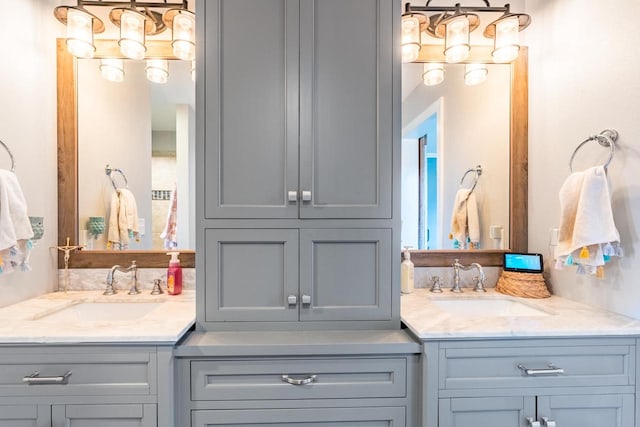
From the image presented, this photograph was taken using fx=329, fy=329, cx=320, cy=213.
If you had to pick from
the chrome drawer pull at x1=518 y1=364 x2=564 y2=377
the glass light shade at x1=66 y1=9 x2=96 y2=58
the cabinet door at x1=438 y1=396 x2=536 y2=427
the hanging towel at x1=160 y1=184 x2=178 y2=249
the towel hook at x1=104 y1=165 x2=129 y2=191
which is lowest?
the cabinet door at x1=438 y1=396 x2=536 y2=427

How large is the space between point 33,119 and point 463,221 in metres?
2.20

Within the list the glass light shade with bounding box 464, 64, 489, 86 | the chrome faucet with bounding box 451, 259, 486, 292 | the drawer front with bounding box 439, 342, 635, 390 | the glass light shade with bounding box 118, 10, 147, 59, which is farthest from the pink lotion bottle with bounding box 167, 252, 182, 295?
the glass light shade with bounding box 464, 64, 489, 86

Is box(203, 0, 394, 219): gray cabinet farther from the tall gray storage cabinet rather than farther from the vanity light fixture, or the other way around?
the vanity light fixture

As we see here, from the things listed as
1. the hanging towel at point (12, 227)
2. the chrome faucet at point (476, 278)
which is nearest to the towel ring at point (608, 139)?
the chrome faucet at point (476, 278)

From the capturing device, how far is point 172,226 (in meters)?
1.74

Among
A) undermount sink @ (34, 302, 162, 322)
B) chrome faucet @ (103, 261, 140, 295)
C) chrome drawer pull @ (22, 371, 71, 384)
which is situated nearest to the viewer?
chrome drawer pull @ (22, 371, 71, 384)

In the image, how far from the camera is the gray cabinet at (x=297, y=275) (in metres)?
1.29

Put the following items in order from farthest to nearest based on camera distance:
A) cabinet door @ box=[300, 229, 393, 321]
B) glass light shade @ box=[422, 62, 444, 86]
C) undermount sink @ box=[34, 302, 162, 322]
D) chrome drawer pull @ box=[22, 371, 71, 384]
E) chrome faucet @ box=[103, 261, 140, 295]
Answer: glass light shade @ box=[422, 62, 444, 86], chrome faucet @ box=[103, 261, 140, 295], undermount sink @ box=[34, 302, 162, 322], cabinet door @ box=[300, 229, 393, 321], chrome drawer pull @ box=[22, 371, 71, 384]

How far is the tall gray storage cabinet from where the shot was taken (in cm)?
128

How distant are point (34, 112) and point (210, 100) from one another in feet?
3.13

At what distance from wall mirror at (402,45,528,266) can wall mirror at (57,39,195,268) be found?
3.91 ft

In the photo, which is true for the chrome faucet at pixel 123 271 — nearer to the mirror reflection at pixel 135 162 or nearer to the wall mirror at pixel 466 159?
the mirror reflection at pixel 135 162

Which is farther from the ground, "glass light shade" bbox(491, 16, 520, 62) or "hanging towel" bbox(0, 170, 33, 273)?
"glass light shade" bbox(491, 16, 520, 62)

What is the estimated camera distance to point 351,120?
1303 mm
